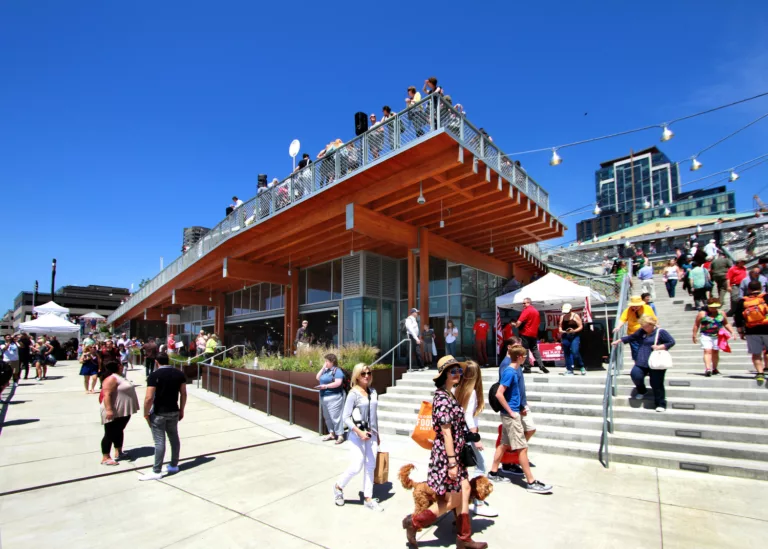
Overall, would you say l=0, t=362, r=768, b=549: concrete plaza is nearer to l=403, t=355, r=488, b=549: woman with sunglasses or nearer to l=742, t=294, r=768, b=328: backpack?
l=403, t=355, r=488, b=549: woman with sunglasses

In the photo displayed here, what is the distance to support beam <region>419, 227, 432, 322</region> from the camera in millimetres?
12773

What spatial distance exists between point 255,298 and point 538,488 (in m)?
Answer: 20.2

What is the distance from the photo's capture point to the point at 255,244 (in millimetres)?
16031

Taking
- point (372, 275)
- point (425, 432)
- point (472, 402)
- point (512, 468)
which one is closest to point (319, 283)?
point (372, 275)

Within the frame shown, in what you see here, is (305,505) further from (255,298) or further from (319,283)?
(255,298)

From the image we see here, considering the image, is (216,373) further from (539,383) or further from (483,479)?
(483,479)

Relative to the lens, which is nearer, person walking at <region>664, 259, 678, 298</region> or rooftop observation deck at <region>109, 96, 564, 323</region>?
rooftop observation deck at <region>109, 96, 564, 323</region>

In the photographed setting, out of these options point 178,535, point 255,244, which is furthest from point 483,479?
point 255,244

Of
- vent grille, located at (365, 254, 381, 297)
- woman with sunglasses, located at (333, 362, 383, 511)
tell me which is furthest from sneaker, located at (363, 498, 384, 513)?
vent grille, located at (365, 254, 381, 297)

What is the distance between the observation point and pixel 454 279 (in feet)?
51.2

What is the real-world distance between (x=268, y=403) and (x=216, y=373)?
14.9ft

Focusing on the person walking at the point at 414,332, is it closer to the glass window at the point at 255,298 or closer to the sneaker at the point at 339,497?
the sneaker at the point at 339,497

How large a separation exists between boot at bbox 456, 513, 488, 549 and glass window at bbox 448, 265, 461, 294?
471 inches

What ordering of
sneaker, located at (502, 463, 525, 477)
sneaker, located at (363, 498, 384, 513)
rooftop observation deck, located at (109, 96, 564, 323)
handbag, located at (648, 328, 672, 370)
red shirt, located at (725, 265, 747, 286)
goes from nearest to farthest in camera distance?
sneaker, located at (363, 498, 384, 513) < sneaker, located at (502, 463, 525, 477) < handbag, located at (648, 328, 672, 370) < rooftop observation deck, located at (109, 96, 564, 323) < red shirt, located at (725, 265, 747, 286)
